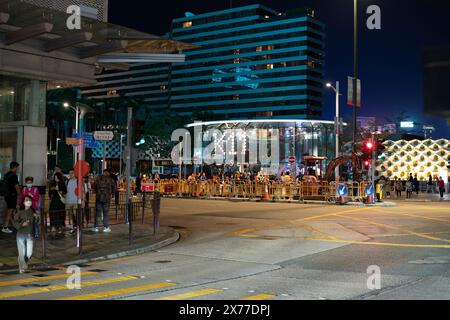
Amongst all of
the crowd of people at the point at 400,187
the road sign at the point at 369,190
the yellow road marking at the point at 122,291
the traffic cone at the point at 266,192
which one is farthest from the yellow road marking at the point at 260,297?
the traffic cone at the point at 266,192

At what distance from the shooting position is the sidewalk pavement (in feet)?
37.8

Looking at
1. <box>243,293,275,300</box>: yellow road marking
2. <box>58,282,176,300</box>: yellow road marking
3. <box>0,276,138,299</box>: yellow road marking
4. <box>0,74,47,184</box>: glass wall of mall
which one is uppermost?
<box>0,74,47,184</box>: glass wall of mall

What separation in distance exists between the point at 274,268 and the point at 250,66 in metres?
136

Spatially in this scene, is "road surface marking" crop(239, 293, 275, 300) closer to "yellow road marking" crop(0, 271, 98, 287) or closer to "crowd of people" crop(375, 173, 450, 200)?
"yellow road marking" crop(0, 271, 98, 287)

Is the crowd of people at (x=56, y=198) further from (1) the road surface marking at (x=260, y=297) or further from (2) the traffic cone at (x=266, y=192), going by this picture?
(2) the traffic cone at (x=266, y=192)

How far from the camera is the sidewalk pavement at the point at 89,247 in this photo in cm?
1152

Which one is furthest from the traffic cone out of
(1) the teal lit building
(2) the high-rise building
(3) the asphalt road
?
(1) the teal lit building

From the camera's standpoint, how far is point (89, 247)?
43.4 ft

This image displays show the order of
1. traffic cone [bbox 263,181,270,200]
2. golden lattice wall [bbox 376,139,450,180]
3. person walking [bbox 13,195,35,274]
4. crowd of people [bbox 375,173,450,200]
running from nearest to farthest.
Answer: person walking [bbox 13,195,35,274] → traffic cone [bbox 263,181,270,200] → crowd of people [bbox 375,173,450,200] → golden lattice wall [bbox 376,139,450,180]

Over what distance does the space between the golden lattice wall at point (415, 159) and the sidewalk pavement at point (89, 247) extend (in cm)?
3917

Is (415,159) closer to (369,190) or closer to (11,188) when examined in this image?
(369,190)

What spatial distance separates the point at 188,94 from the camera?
154 meters

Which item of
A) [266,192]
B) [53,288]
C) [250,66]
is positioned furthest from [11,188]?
[250,66]

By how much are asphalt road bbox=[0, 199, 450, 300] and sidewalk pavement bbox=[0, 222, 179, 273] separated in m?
0.54
